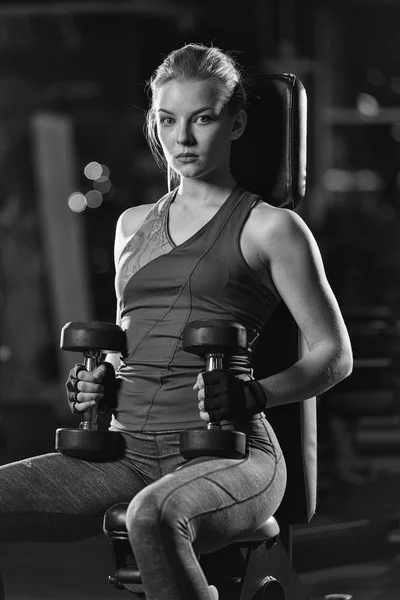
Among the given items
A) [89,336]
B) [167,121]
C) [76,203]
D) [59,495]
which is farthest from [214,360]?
[76,203]

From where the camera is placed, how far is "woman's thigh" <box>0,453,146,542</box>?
1701 millimetres

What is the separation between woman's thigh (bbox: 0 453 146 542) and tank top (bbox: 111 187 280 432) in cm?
10

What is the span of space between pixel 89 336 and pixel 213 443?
0.33 metres

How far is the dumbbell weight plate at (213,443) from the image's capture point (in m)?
1.62

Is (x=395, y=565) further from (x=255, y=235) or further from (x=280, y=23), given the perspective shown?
(x=280, y=23)

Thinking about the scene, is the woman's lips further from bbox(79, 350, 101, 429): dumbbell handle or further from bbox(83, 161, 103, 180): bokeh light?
bbox(83, 161, 103, 180): bokeh light

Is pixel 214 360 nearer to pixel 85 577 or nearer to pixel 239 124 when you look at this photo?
pixel 239 124

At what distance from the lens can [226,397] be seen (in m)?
1.61

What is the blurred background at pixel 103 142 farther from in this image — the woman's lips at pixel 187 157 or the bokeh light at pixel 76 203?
the woman's lips at pixel 187 157

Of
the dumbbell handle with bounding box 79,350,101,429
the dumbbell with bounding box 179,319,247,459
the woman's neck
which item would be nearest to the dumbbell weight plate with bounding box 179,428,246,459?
the dumbbell with bounding box 179,319,247,459

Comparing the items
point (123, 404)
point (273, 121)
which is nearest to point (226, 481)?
point (123, 404)

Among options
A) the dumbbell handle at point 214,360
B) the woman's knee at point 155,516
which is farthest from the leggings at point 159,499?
the dumbbell handle at point 214,360

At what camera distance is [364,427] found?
210 inches

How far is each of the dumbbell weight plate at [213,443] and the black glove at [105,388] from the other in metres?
0.24
